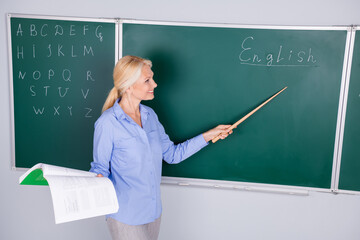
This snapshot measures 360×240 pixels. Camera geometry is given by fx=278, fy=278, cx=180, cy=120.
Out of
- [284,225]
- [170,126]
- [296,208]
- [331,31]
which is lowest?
[284,225]

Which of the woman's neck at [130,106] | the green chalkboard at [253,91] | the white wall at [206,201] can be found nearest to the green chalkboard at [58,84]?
the white wall at [206,201]

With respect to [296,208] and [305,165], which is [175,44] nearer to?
[305,165]

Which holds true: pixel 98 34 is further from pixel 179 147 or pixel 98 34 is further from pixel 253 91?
pixel 253 91

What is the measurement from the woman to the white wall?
0.62 meters

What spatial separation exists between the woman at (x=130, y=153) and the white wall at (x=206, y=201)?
621 mm

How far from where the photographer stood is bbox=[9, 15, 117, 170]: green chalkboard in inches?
84.9

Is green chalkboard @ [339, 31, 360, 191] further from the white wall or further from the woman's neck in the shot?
the woman's neck

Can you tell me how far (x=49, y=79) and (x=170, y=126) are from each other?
3.40 feet

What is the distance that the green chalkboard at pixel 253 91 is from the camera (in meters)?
2.02

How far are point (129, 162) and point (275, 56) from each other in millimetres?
1287

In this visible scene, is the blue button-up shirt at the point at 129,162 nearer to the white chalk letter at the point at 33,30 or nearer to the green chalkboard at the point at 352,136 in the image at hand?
the white chalk letter at the point at 33,30

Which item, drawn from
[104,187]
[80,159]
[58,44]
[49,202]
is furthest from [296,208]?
[58,44]

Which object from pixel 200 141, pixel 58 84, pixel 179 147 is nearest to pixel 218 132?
pixel 200 141

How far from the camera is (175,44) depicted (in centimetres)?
210
